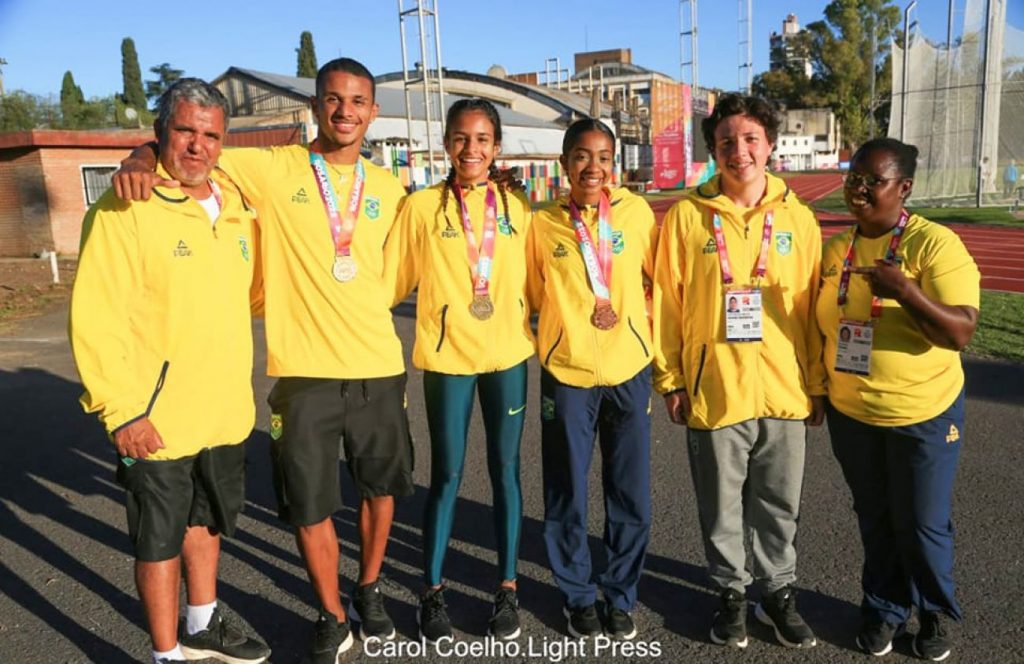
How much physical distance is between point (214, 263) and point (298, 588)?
1807mm

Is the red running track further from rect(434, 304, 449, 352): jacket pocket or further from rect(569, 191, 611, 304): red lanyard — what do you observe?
rect(434, 304, 449, 352): jacket pocket

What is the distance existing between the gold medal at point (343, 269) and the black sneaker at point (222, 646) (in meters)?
1.57

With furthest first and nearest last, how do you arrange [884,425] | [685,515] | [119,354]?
1. [685,515]
2. [884,425]
3. [119,354]

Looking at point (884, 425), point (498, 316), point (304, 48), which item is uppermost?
point (304, 48)

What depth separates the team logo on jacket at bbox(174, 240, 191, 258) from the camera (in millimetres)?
2803

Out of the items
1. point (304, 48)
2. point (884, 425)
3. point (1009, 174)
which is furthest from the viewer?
point (304, 48)

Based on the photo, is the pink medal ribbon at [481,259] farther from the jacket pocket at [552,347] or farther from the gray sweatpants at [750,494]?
the gray sweatpants at [750,494]

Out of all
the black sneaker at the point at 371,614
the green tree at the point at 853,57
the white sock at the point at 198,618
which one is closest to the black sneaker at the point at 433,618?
the black sneaker at the point at 371,614

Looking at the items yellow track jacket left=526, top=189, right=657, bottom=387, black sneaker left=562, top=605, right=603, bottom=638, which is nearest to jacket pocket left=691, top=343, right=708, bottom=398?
yellow track jacket left=526, top=189, right=657, bottom=387

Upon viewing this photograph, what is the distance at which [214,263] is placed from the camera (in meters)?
2.90

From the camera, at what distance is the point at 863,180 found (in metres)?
2.95

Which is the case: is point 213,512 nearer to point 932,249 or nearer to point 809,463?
point 932,249

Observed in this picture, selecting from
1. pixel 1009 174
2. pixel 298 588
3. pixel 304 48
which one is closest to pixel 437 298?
pixel 298 588

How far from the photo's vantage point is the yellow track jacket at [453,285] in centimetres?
324
